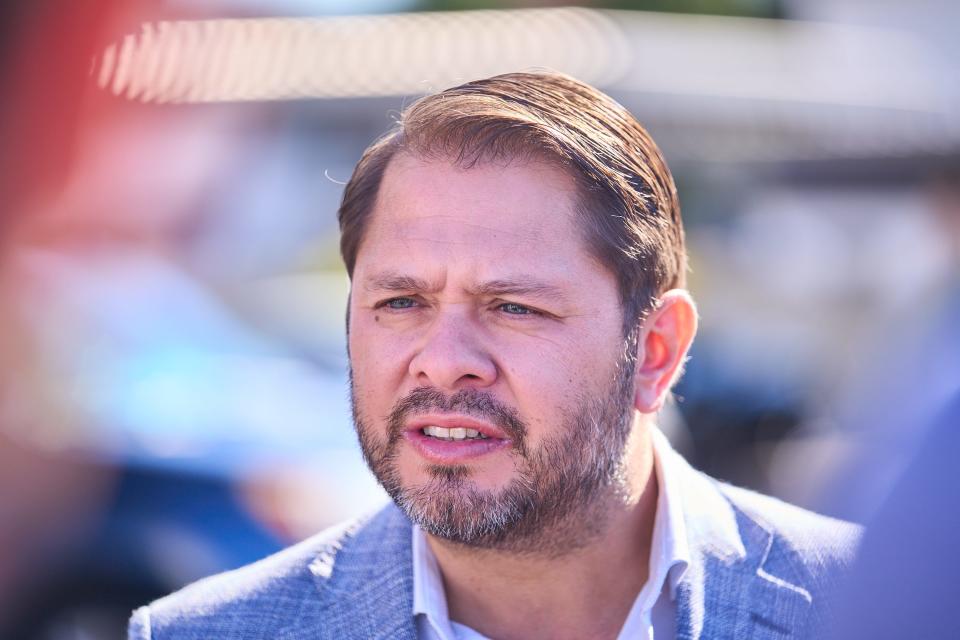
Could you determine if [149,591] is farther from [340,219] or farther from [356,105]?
[356,105]

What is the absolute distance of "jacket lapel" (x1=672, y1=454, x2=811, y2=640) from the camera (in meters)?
2.39

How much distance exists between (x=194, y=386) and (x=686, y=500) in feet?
9.48

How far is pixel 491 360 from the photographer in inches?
91.6

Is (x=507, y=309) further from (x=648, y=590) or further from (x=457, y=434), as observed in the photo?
(x=648, y=590)

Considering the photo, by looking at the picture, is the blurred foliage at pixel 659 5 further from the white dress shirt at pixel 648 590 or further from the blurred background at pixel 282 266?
the white dress shirt at pixel 648 590

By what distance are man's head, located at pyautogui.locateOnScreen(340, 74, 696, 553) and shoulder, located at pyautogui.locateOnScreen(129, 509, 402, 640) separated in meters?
0.34

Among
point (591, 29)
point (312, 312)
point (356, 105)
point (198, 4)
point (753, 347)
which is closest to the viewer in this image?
point (312, 312)

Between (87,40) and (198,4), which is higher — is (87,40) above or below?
below

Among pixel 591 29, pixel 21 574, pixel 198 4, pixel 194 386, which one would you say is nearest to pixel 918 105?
pixel 591 29

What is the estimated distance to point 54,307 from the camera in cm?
505

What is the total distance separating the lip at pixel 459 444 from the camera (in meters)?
2.28

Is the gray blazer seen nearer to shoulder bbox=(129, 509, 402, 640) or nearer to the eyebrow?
shoulder bbox=(129, 509, 402, 640)

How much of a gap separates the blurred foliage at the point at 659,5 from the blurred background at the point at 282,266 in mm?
7287

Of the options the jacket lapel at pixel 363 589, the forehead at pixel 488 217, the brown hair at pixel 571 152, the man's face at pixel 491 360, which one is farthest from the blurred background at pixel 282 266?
the jacket lapel at pixel 363 589
